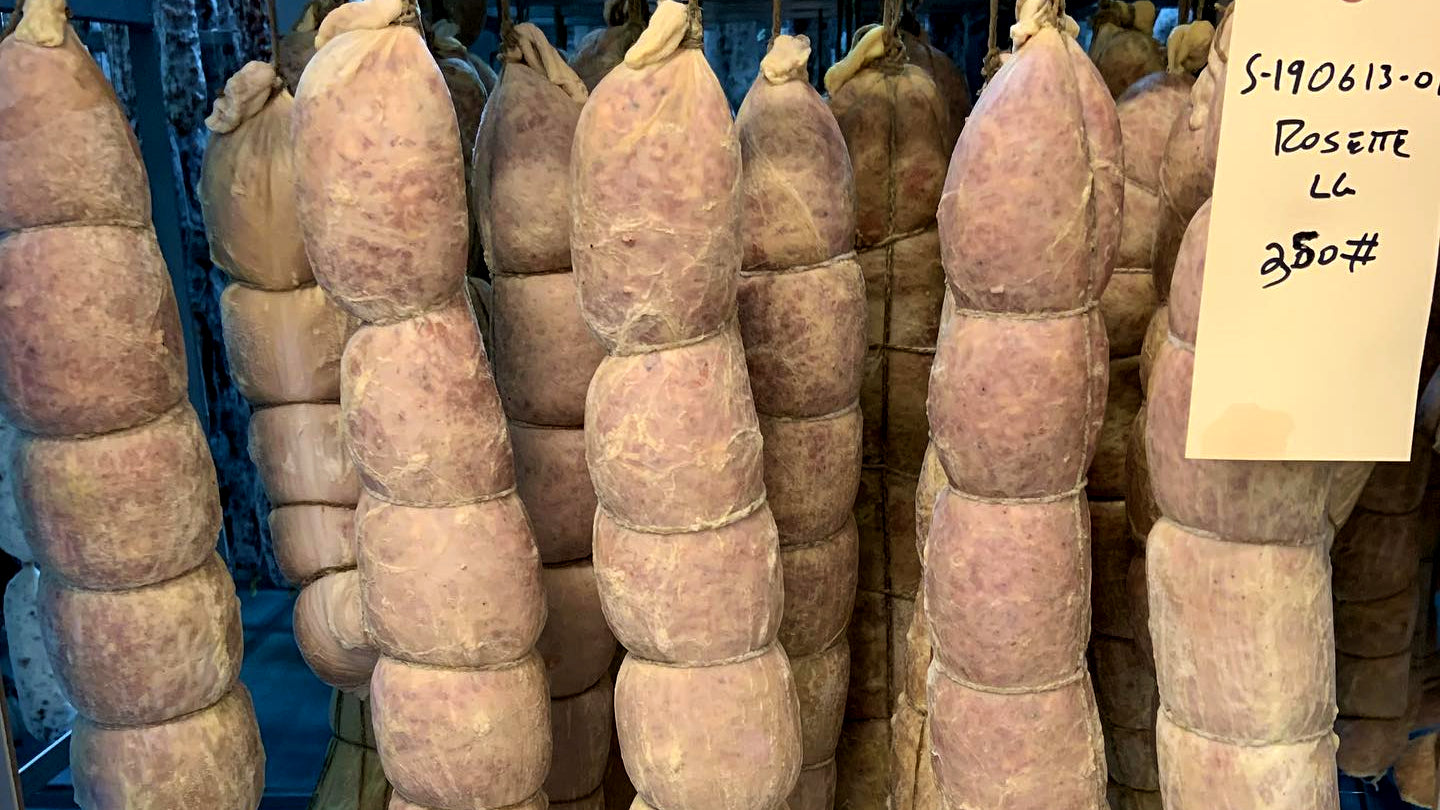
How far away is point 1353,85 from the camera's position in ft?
2.74

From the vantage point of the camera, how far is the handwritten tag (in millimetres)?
830

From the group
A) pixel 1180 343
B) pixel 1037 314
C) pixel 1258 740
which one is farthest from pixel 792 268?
pixel 1258 740

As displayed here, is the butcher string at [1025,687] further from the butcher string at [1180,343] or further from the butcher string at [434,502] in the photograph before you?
the butcher string at [434,502]

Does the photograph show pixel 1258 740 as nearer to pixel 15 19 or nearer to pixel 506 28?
pixel 506 28

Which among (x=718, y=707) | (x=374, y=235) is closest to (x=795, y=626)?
(x=718, y=707)

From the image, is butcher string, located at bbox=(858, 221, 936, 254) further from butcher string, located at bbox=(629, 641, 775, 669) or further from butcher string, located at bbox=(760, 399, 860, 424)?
butcher string, located at bbox=(629, 641, 775, 669)

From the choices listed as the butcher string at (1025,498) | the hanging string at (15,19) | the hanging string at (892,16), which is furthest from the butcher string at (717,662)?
the hanging string at (15,19)

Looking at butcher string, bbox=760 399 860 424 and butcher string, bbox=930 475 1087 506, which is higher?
butcher string, bbox=760 399 860 424

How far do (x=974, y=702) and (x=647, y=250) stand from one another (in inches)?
21.4

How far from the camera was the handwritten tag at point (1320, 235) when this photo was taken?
830mm

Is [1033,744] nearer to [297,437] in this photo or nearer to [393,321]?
[393,321]

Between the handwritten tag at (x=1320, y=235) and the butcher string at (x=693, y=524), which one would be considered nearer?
the handwritten tag at (x=1320, y=235)

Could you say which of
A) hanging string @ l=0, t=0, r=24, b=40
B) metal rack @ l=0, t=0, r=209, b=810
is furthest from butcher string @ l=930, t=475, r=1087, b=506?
metal rack @ l=0, t=0, r=209, b=810

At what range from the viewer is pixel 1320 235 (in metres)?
0.86
